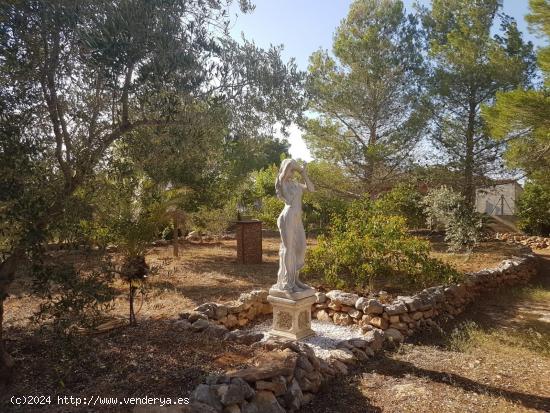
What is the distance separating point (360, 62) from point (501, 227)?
39.9 feet

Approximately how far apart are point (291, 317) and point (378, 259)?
3072 millimetres

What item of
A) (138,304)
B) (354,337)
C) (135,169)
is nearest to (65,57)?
(135,169)

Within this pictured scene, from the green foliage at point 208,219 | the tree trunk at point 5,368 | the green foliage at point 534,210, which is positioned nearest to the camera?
the tree trunk at point 5,368

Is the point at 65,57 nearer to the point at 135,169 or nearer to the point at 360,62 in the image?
the point at 135,169

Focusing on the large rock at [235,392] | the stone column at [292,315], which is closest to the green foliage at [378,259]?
the stone column at [292,315]

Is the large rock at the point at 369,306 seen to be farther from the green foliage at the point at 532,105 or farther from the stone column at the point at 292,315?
the green foliage at the point at 532,105

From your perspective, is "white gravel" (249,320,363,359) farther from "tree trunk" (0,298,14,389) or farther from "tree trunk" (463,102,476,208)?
"tree trunk" (463,102,476,208)

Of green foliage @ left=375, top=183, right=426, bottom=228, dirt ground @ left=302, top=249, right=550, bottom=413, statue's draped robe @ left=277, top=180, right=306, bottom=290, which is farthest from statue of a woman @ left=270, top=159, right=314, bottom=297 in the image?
green foliage @ left=375, top=183, right=426, bottom=228

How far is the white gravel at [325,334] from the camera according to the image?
21.2 feet

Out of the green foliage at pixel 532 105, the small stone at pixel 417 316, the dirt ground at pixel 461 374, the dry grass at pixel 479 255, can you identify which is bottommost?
the dirt ground at pixel 461 374

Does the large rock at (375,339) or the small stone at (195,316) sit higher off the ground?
the small stone at (195,316)

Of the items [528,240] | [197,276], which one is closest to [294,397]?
[197,276]

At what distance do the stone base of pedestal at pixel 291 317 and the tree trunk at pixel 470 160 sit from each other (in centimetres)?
1219

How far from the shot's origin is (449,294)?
8875 millimetres
